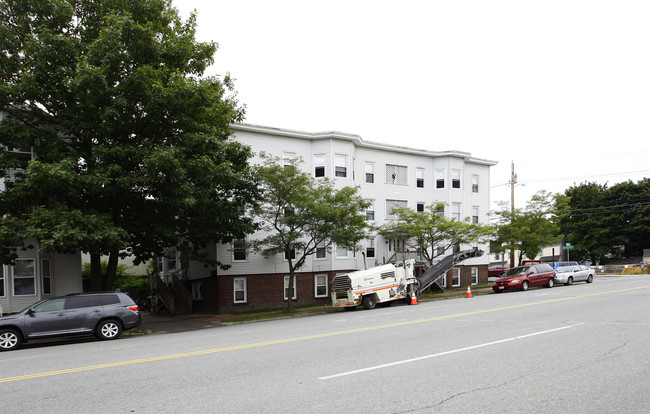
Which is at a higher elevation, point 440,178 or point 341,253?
point 440,178

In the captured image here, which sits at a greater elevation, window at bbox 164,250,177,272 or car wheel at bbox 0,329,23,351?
window at bbox 164,250,177,272

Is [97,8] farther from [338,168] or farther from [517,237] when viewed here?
[517,237]

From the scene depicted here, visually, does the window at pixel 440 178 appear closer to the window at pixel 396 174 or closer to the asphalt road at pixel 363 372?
the window at pixel 396 174

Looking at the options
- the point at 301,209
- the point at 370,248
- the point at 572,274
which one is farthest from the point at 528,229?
the point at 301,209

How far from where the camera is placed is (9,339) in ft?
49.7

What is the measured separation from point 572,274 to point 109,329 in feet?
99.3

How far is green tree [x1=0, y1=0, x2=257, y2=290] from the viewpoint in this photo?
16.8m

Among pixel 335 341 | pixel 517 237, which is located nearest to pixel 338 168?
pixel 517 237

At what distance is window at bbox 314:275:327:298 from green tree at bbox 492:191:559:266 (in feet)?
43.2

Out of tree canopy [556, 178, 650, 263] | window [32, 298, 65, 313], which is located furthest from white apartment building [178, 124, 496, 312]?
tree canopy [556, 178, 650, 263]

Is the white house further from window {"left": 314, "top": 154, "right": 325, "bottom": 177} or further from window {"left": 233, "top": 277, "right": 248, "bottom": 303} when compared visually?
window {"left": 314, "top": 154, "right": 325, "bottom": 177}

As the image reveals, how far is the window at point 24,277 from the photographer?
22.0 metres

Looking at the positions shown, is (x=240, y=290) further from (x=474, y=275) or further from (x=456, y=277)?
(x=474, y=275)

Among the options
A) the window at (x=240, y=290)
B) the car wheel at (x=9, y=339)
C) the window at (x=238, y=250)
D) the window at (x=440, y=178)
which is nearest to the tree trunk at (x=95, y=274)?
the car wheel at (x=9, y=339)
